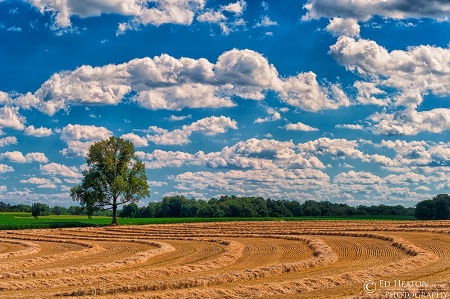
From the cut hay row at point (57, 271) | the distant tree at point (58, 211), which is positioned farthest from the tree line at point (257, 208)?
the cut hay row at point (57, 271)

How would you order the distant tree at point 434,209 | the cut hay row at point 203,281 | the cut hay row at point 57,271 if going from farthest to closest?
the distant tree at point 434,209 → the cut hay row at point 57,271 → the cut hay row at point 203,281

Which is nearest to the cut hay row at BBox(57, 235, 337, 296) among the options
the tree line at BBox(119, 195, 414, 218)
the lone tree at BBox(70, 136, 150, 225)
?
the lone tree at BBox(70, 136, 150, 225)

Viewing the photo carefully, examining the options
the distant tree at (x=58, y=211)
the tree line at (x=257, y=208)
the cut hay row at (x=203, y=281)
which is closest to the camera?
the cut hay row at (x=203, y=281)

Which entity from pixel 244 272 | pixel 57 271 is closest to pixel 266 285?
pixel 244 272

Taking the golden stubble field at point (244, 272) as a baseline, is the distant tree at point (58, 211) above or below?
above

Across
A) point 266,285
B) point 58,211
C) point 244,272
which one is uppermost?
point 58,211

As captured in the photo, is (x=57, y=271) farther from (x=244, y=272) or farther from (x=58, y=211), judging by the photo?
(x=58, y=211)

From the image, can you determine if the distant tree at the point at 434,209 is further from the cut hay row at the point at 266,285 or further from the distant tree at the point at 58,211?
the distant tree at the point at 58,211

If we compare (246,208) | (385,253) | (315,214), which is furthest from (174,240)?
(315,214)

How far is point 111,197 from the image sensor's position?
82562 mm

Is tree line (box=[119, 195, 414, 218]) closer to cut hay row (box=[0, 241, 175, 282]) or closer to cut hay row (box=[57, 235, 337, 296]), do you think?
cut hay row (box=[0, 241, 175, 282])

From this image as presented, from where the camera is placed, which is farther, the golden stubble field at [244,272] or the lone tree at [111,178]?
the lone tree at [111,178]

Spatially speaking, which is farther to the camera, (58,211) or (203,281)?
(58,211)

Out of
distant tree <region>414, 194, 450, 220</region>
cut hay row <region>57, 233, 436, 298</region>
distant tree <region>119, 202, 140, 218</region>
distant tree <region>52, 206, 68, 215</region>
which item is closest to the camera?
cut hay row <region>57, 233, 436, 298</region>
